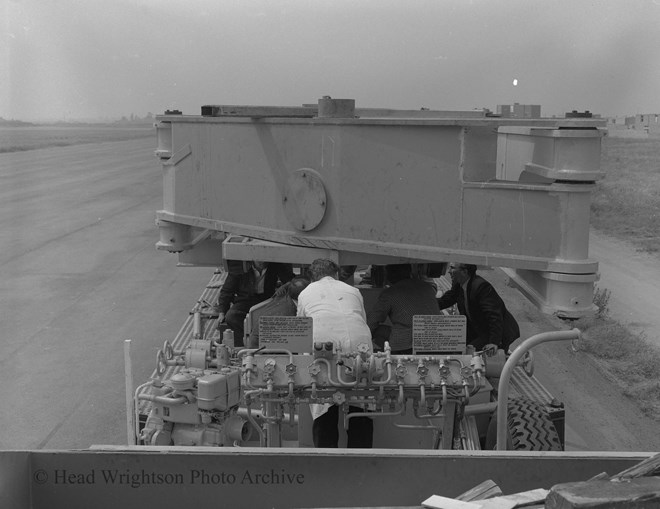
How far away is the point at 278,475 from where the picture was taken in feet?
13.0

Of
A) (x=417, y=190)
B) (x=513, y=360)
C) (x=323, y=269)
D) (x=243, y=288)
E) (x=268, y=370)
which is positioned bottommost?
(x=243, y=288)

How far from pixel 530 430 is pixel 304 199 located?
2.28m

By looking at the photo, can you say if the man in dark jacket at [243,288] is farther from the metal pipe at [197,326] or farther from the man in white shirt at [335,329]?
the man in white shirt at [335,329]

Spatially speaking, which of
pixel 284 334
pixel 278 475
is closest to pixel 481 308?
pixel 284 334

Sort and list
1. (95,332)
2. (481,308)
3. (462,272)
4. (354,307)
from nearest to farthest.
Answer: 1. (354,307)
2. (462,272)
3. (481,308)
4. (95,332)

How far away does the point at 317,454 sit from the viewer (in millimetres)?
3969

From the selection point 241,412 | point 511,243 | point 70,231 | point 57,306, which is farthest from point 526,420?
point 70,231

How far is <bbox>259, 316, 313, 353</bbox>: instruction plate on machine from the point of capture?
17.0 ft

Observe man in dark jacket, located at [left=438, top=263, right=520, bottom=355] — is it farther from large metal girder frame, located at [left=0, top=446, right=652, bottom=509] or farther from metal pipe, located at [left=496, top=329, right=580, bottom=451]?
large metal girder frame, located at [left=0, top=446, right=652, bottom=509]

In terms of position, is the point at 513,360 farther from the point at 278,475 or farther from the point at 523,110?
the point at 523,110

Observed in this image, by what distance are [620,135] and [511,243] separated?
76.3m

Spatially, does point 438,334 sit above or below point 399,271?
below

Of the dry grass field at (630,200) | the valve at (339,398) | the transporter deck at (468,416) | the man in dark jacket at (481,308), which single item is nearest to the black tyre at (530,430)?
the transporter deck at (468,416)

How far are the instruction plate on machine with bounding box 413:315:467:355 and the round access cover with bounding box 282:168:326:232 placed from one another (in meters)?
1.49
